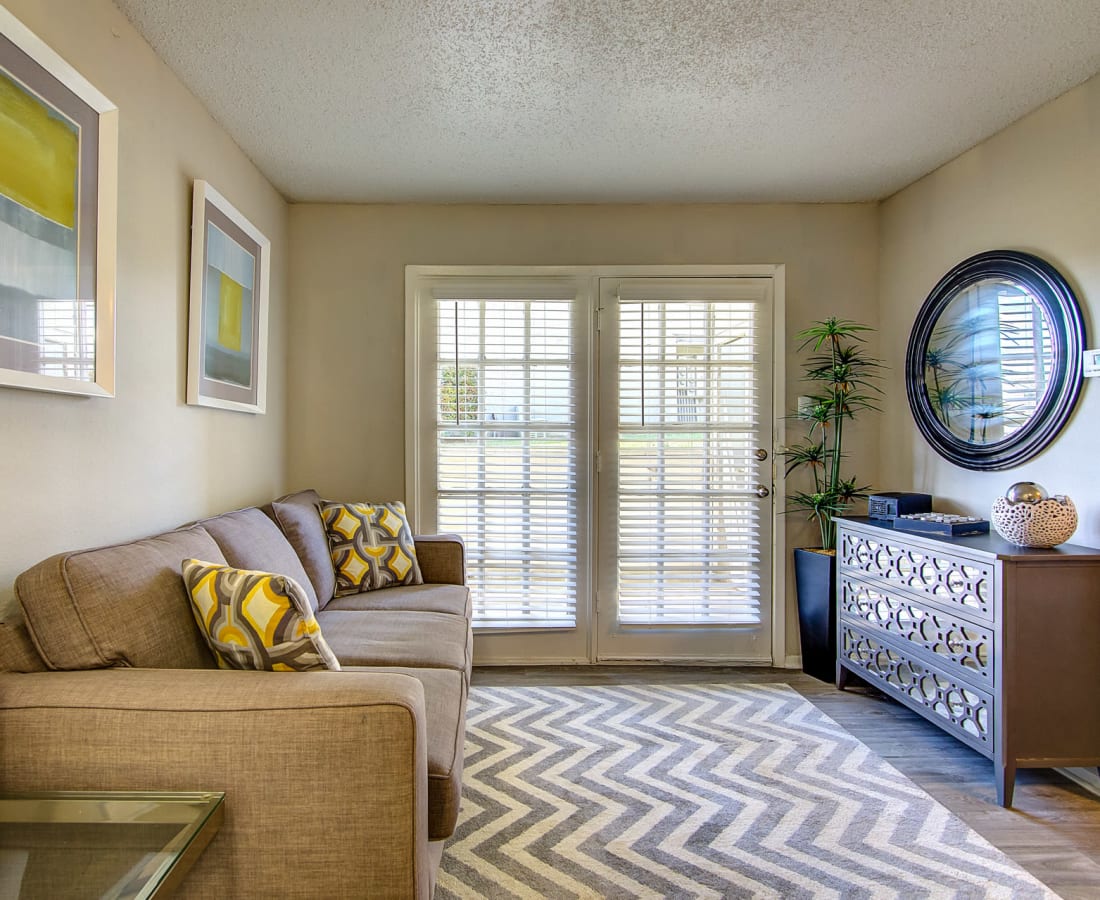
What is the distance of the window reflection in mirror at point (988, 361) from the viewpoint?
2.42 meters

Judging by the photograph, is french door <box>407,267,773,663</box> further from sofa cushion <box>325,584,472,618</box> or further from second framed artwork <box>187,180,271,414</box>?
second framed artwork <box>187,180,271,414</box>

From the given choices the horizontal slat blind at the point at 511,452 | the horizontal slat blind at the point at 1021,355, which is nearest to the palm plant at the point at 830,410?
the horizontal slat blind at the point at 1021,355

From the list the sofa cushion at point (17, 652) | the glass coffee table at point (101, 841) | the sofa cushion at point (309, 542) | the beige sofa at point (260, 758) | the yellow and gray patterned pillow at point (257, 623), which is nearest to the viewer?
the glass coffee table at point (101, 841)

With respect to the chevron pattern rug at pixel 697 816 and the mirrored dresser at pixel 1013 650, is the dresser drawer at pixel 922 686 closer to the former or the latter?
the mirrored dresser at pixel 1013 650

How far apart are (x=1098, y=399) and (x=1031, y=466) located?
35cm

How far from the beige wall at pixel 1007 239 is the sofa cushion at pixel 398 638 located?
85.7 inches

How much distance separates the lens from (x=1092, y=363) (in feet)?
7.19

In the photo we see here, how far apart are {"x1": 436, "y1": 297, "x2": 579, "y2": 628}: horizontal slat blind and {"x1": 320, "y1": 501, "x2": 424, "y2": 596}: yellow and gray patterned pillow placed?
505 mm

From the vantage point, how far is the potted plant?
315cm

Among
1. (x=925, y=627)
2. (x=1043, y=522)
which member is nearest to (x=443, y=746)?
(x=925, y=627)

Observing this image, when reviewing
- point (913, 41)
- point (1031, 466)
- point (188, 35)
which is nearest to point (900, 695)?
point (1031, 466)

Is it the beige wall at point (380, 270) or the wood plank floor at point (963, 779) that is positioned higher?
the beige wall at point (380, 270)

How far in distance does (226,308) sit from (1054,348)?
3110 mm

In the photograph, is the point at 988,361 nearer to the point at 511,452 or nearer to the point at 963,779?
the point at 963,779
